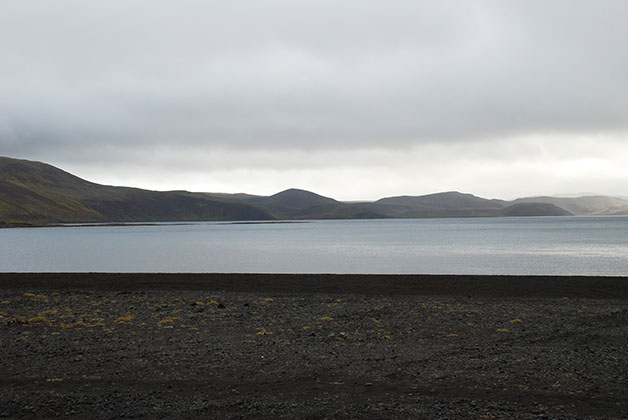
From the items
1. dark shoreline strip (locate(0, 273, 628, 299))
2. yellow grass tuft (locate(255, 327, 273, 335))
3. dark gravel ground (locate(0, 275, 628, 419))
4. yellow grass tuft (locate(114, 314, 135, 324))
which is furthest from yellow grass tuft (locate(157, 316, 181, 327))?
dark shoreline strip (locate(0, 273, 628, 299))

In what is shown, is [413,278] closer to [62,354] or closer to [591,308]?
[591,308]

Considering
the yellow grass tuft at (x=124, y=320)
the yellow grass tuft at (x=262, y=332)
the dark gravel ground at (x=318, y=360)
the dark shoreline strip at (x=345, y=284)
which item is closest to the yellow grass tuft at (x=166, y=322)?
the dark gravel ground at (x=318, y=360)

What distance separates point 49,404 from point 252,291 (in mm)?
18134

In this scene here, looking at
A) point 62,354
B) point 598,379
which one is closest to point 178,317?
point 62,354

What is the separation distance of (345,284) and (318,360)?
17.3m

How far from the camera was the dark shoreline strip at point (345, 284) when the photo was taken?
83.6 feet

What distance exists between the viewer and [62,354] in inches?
498

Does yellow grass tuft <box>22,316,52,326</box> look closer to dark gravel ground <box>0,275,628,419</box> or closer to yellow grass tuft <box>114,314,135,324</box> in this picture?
dark gravel ground <box>0,275,628,419</box>

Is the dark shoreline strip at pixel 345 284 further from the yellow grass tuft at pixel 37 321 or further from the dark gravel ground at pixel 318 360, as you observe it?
the yellow grass tuft at pixel 37 321

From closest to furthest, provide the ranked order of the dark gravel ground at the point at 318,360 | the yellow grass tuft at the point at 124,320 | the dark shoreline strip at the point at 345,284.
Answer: the dark gravel ground at the point at 318,360 < the yellow grass tuft at the point at 124,320 < the dark shoreline strip at the point at 345,284

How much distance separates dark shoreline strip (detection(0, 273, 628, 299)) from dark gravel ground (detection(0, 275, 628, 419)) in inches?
154

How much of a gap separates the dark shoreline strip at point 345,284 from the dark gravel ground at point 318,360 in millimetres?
3908

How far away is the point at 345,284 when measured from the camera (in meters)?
29.0

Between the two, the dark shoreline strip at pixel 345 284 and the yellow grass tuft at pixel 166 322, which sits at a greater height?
the dark shoreline strip at pixel 345 284
